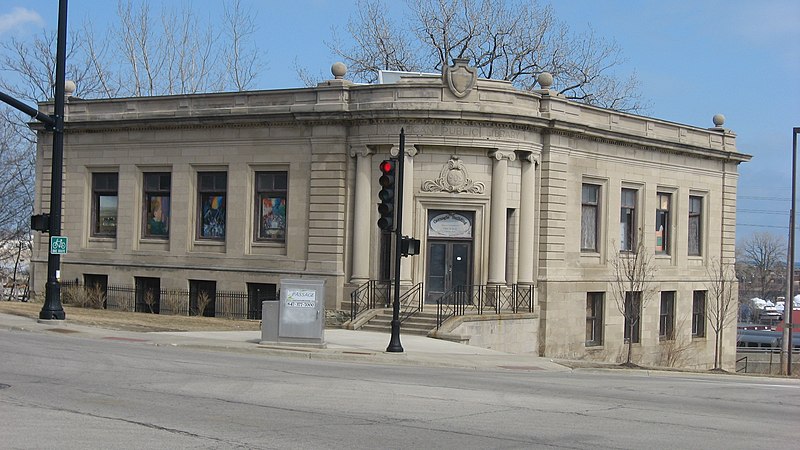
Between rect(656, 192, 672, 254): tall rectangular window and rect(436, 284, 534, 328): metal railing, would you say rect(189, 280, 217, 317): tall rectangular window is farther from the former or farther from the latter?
rect(656, 192, 672, 254): tall rectangular window

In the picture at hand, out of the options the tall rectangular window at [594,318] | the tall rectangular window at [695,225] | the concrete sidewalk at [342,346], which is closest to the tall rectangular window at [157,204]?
the concrete sidewalk at [342,346]

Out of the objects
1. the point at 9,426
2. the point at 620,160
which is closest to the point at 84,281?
the point at 620,160

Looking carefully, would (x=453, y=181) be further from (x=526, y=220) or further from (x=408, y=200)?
(x=526, y=220)

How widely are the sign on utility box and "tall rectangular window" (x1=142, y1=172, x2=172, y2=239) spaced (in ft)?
47.3

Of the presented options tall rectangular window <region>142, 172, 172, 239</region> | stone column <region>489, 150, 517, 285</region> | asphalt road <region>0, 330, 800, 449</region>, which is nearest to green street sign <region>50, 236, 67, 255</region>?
asphalt road <region>0, 330, 800, 449</region>

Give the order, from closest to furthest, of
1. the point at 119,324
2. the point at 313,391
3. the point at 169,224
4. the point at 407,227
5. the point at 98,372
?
the point at 313,391 < the point at 98,372 < the point at 119,324 < the point at 407,227 < the point at 169,224

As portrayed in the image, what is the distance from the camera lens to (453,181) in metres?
33.5

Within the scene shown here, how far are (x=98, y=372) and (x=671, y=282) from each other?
93.6 feet

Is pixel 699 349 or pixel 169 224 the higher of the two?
pixel 169 224

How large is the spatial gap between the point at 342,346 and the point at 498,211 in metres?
9.28

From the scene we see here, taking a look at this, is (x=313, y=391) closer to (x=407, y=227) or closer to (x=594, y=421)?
(x=594, y=421)

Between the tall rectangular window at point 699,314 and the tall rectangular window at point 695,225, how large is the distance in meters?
1.83

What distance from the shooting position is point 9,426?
11.9 meters

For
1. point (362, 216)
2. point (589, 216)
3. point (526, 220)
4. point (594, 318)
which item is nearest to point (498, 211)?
point (526, 220)
